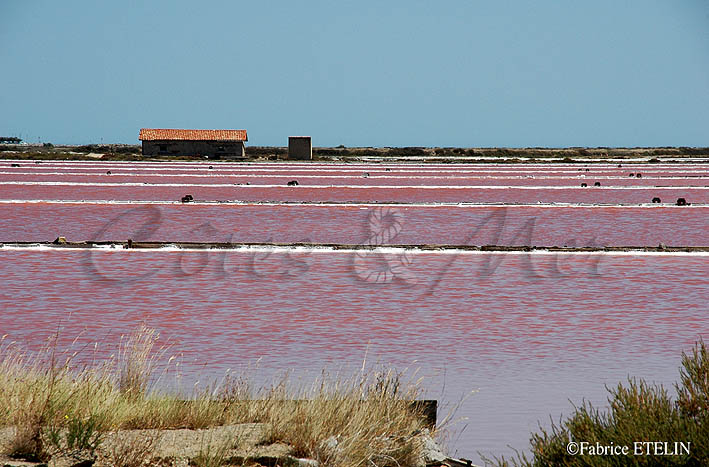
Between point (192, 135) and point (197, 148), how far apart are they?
12.1 ft

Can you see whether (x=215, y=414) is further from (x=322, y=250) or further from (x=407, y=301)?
(x=322, y=250)

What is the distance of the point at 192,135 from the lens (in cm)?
9138

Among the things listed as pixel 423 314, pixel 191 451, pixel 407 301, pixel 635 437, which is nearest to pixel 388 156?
pixel 407 301

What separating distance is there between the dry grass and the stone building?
267ft

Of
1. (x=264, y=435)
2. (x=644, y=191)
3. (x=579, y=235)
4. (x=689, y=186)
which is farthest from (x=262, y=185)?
(x=264, y=435)

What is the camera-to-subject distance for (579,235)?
17.6 metres

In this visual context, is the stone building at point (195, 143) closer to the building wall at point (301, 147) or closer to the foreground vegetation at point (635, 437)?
the building wall at point (301, 147)

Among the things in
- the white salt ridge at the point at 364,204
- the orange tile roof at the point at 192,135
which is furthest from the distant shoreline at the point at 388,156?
the white salt ridge at the point at 364,204

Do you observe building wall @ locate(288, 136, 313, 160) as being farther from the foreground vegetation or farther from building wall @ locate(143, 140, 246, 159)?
the foreground vegetation

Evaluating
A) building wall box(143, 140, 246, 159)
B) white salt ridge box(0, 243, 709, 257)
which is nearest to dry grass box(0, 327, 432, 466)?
white salt ridge box(0, 243, 709, 257)

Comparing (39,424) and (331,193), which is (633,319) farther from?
(331,193)

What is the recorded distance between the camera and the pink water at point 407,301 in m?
6.95

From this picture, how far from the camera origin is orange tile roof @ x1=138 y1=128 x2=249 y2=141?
3516 inches

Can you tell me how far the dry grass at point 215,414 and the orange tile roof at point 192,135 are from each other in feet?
271
